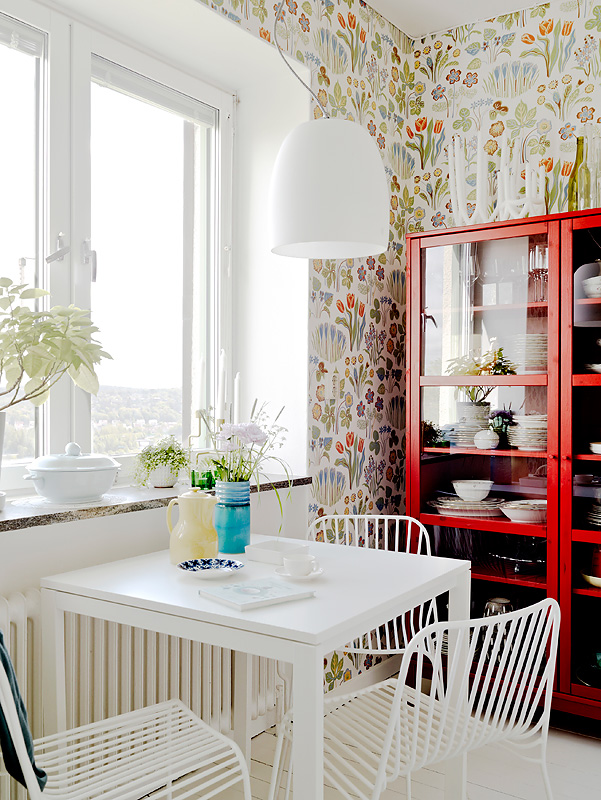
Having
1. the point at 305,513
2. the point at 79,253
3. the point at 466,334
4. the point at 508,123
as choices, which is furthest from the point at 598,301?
the point at 79,253

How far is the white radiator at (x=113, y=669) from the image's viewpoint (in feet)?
5.74

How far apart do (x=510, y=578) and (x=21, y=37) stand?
2.43 metres

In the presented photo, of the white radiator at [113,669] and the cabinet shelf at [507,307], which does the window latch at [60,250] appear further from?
the cabinet shelf at [507,307]

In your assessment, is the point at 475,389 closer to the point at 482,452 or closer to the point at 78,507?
the point at 482,452

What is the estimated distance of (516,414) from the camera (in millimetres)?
2811

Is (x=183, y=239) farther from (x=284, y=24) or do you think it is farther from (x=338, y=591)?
(x=338, y=591)

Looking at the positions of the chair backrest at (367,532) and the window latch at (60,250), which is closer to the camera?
the window latch at (60,250)

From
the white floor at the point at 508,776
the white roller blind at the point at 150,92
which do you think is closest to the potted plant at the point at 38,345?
the white roller blind at the point at 150,92

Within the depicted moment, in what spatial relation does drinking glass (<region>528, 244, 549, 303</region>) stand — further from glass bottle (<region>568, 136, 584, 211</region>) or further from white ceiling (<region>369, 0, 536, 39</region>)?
white ceiling (<region>369, 0, 536, 39</region>)

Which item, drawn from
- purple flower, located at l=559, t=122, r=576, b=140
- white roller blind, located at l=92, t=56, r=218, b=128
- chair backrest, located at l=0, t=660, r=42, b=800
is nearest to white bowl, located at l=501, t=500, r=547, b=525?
purple flower, located at l=559, t=122, r=576, b=140

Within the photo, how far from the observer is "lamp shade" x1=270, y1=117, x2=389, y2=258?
66.8 inches

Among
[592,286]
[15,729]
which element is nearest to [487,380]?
[592,286]

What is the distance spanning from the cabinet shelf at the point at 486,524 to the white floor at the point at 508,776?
727 millimetres

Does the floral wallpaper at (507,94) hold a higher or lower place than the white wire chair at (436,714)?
higher
